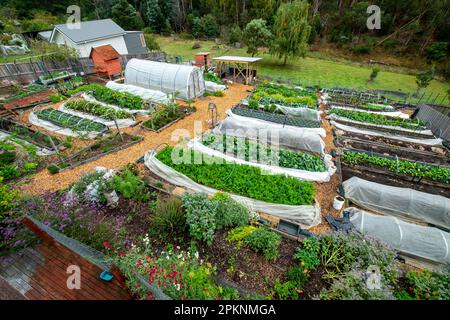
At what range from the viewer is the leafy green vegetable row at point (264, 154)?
8.25 meters

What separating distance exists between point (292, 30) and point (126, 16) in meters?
34.8

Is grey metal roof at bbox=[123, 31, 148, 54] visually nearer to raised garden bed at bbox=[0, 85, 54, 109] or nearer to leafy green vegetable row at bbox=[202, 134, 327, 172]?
raised garden bed at bbox=[0, 85, 54, 109]

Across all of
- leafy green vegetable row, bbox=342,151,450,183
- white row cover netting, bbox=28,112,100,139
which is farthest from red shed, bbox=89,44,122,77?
leafy green vegetable row, bbox=342,151,450,183

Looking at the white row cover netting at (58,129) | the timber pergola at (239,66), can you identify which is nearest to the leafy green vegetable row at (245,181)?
the white row cover netting at (58,129)

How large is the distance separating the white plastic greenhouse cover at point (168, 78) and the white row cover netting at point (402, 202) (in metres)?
11.8

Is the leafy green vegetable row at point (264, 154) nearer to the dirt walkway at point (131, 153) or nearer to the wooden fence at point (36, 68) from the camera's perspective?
the dirt walkway at point (131, 153)

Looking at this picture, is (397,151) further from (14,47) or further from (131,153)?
(14,47)

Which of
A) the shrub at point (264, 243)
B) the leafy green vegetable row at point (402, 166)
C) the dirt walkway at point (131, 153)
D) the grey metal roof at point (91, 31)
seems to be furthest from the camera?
the grey metal roof at point (91, 31)

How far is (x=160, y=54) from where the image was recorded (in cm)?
2311

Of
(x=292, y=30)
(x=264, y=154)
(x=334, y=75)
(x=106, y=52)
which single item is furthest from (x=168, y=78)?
(x=334, y=75)

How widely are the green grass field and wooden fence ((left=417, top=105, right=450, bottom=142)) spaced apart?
533 centimetres

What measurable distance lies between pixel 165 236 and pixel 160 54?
23.5m

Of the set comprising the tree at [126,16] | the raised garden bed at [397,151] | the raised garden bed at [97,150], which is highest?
the tree at [126,16]
